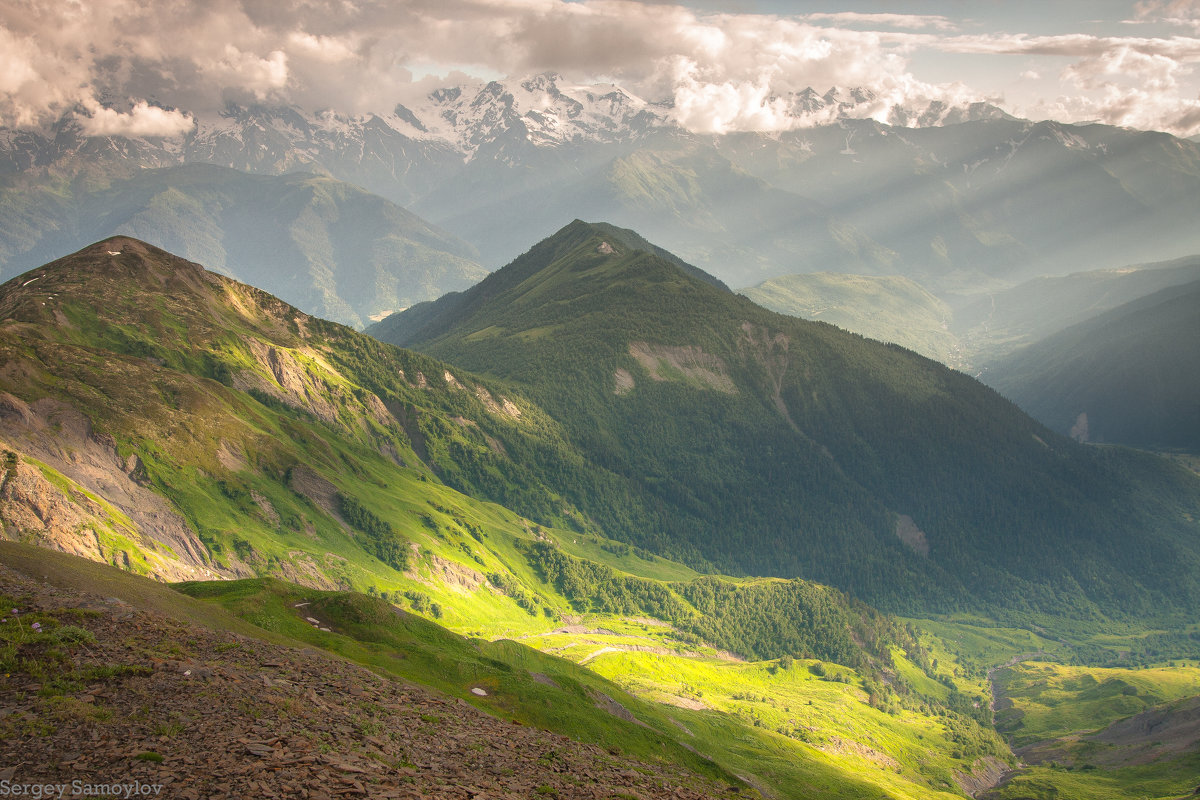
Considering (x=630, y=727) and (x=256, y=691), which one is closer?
(x=256, y=691)

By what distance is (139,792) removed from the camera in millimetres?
41344

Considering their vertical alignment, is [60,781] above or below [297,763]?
below

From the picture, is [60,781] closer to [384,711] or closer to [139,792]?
[139,792]

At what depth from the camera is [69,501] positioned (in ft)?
541

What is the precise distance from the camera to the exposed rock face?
153 m

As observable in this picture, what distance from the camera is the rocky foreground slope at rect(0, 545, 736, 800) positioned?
44156mm

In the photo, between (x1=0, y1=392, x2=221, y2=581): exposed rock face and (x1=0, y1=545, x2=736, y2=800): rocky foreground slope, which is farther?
(x1=0, y1=392, x2=221, y2=581): exposed rock face

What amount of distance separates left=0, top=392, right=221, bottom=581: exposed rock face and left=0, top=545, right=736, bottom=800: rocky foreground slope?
88.7 m

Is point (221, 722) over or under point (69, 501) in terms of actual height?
under

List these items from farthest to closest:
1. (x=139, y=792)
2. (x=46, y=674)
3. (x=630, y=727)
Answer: (x=630, y=727)
(x=46, y=674)
(x=139, y=792)

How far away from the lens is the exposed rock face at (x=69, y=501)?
502 ft

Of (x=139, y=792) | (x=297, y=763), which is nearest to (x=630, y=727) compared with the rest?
(x=297, y=763)

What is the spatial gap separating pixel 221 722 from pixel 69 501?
14228cm

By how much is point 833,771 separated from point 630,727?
3528 inches
